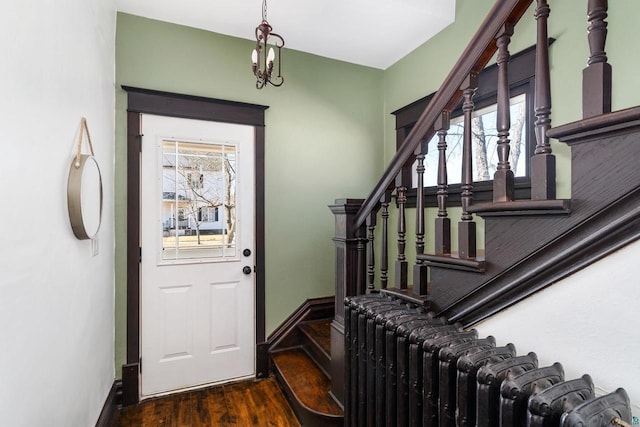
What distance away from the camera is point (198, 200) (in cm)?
258

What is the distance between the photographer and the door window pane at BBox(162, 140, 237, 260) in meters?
2.51

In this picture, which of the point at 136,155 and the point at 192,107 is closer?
the point at 136,155

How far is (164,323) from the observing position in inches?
97.4

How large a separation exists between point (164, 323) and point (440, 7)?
3.26 m

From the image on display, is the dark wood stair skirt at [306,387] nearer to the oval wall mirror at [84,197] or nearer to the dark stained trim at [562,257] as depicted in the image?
the dark stained trim at [562,257]

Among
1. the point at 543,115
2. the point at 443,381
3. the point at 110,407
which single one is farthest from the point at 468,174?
the point at 110,407

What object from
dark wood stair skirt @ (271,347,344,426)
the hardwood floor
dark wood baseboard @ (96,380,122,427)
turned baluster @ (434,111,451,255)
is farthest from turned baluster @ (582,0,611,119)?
dark wood baseboard @ (96,380,122,427)

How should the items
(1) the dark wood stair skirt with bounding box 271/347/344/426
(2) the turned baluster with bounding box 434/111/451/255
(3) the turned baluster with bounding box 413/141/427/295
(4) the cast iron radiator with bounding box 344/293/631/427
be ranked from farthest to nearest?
(1) the dark wood stair skirt with bounding box 271/347/344/426 < (3) the turned baluster with bounding box 413/141/427/295 < (2) the turned baluster with bounding box 434/111/451/255 < (4) the cast iron radiator with bounding box 344/293/631/427

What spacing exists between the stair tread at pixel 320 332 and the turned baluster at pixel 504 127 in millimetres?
1771

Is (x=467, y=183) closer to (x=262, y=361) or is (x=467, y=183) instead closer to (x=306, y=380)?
(x=306, y=380)

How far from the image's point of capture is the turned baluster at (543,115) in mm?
918

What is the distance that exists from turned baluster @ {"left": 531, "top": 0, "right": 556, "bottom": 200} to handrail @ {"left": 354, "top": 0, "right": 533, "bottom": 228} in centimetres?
11

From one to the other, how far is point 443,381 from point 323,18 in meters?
2.55

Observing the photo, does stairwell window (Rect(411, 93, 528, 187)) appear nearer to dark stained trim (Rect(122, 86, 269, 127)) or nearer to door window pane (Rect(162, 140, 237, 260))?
dark stained trim (Rect(122, 86, 269, 127))
